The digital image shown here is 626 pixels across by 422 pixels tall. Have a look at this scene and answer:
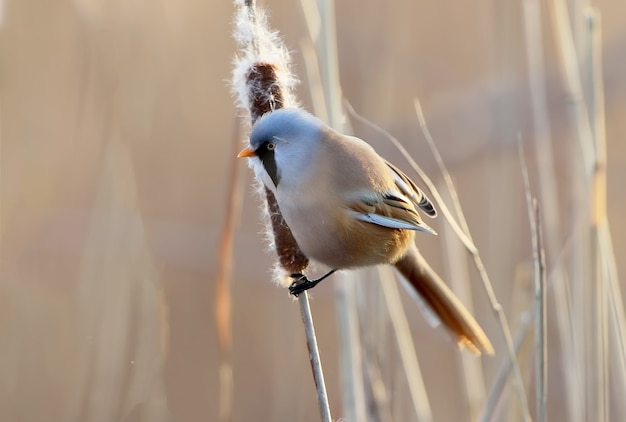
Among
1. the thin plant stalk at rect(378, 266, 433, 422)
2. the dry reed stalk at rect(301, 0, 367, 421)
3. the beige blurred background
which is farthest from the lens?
the beige blurred background

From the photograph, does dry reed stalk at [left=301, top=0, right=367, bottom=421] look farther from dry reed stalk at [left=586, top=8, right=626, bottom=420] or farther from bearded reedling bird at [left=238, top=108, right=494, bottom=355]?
dry reed stalk at [left=586, top=8, right=626, bottom=420]

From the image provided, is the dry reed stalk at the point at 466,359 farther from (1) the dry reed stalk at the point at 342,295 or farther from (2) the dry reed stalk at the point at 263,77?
(2) the dry reed stalk at the point at 263,77

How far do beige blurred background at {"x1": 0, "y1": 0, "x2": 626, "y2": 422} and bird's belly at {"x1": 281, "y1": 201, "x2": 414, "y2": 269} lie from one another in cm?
40

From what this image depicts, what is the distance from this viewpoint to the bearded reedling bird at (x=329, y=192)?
1.22 meters

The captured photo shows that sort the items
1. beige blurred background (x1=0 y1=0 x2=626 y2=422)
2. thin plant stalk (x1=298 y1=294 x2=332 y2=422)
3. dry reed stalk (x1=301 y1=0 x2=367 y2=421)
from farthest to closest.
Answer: beige blurred background (x1=0 y1=0 x2=626 y2=422), dry reed stalk (x1=301 y1=0 x2=367 y2=421), thin plant stalk (x1=298 y1=294 x2=332 y2=422)

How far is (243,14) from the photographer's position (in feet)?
3.74

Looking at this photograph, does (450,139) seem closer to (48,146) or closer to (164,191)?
(164,191)

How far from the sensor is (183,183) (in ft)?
7.79

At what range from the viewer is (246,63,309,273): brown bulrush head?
3.77 feet

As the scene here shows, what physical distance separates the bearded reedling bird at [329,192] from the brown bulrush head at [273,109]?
0.03 meters

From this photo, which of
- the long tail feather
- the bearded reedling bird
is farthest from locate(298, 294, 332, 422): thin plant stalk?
the long tail feather

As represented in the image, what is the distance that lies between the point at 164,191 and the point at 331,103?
105 centimetres

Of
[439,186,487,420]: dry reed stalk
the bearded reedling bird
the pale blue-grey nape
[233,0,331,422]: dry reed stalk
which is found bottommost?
[439,186,487,420]: dry reed stalk

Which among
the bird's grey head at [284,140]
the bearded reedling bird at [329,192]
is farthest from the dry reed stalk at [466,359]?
the bird's grey head at [284,140]
